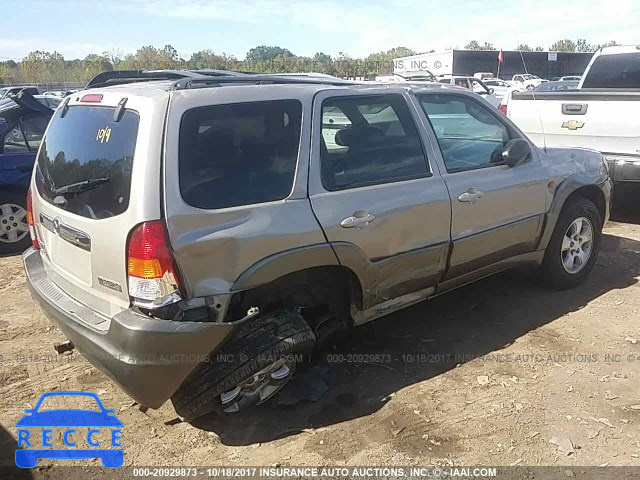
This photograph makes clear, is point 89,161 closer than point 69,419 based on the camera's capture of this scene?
Yes

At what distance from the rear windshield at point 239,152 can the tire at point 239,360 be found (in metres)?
0.67

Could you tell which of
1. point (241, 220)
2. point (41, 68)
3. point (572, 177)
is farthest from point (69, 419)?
point (41, 68)

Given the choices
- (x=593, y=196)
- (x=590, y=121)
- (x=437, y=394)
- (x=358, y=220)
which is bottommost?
(x=437, y=394)

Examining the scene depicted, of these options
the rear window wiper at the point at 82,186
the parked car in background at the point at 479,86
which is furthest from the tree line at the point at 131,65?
the rear window wiper at the point at 82,186

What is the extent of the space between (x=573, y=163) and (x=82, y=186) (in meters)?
3.69

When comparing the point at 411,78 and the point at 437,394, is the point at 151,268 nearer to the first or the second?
the point at 437,394

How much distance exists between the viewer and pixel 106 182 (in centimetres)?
290

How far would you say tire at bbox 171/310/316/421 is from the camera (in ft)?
9.83

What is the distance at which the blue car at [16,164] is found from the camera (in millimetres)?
6363

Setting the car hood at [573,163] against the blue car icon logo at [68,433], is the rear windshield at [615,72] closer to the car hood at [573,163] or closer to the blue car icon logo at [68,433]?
the car hood at [573,163]

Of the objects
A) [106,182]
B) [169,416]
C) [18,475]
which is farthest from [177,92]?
[18,475]

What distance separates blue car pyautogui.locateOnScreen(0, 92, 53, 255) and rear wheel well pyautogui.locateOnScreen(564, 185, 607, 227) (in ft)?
17.9

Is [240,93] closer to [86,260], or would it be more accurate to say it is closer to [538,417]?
[86,260]

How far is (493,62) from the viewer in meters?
45.2
